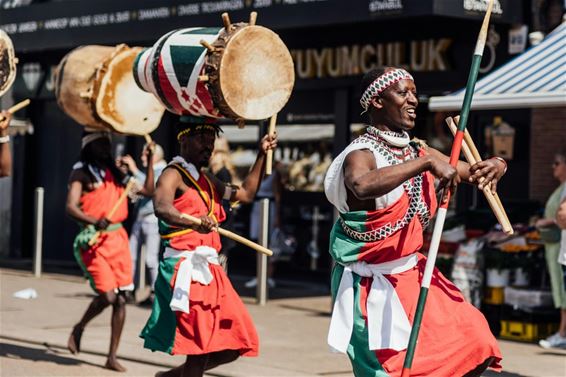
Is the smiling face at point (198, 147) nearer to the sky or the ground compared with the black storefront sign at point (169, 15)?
nearer to the ground

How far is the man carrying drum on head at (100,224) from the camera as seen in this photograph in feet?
32.5

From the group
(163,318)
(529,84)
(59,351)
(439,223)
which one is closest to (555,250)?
(529,84)

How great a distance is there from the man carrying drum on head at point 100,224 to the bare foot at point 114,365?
1.19ft

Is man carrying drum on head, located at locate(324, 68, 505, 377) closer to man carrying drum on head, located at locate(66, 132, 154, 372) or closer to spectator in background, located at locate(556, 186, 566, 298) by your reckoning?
spectator in background, located at locate(556, 186, 566, 298)

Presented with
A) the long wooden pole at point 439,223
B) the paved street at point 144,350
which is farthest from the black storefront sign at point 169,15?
the long wooden pole at point 439,223

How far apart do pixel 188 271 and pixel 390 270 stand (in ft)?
6.87

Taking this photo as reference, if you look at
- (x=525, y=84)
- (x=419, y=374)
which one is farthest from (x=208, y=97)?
(x=525, y=84)

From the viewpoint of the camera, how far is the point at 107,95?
978 centimetres

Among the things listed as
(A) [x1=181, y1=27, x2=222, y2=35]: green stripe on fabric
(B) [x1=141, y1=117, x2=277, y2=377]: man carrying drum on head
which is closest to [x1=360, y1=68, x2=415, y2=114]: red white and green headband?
(B) [x1=141, y1=117, x2=277, y2=377]: man carrying drum on head

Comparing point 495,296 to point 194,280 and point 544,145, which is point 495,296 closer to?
point 544,145

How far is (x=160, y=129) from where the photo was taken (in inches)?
742

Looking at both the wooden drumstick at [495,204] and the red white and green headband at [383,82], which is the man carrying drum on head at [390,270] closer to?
the red white and green headband at [383,82]

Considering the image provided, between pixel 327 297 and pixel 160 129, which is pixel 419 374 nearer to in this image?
pixel 327 297

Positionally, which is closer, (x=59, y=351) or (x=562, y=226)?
(x=562, y=226)
